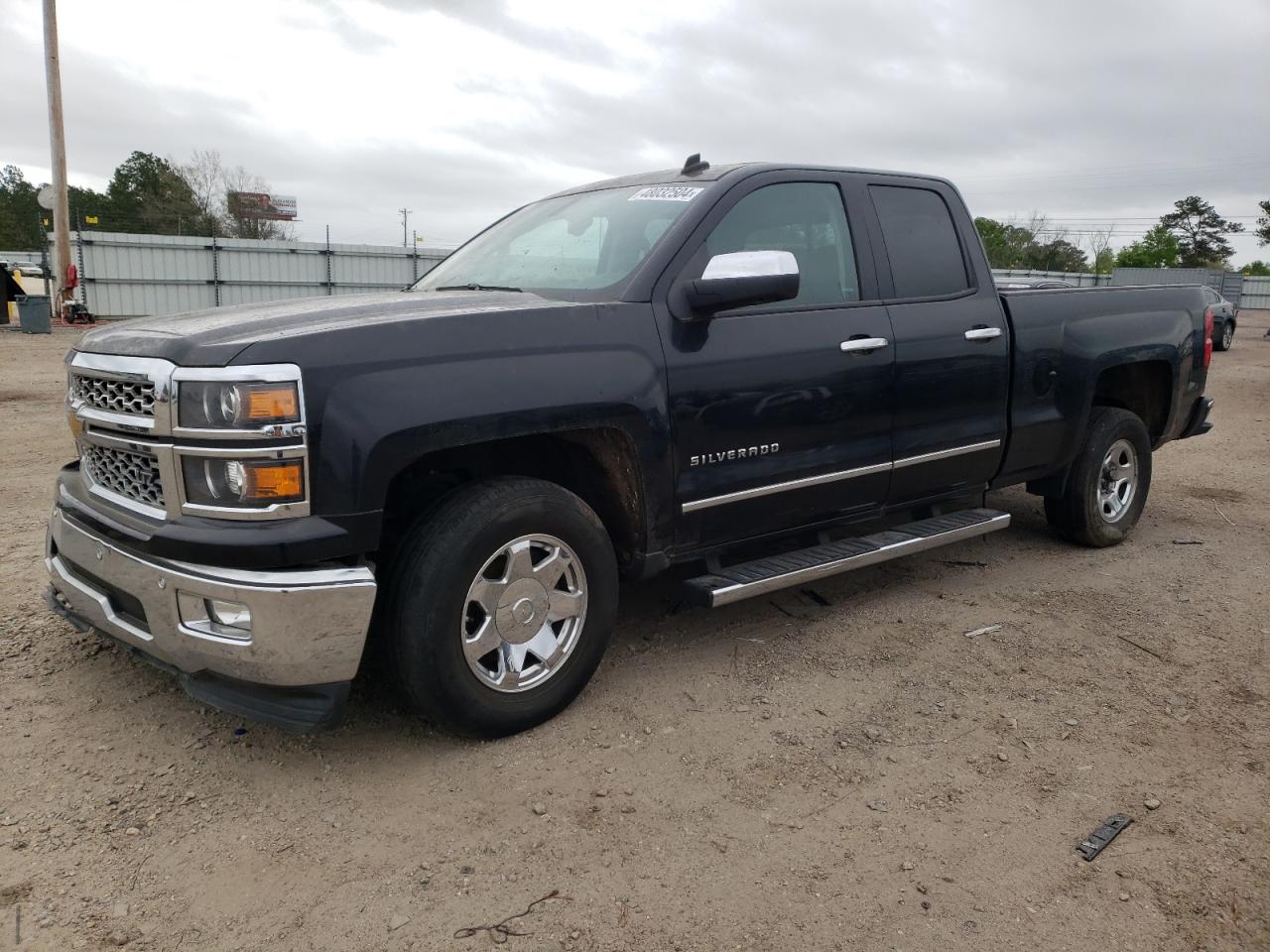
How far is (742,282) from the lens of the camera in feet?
10.9

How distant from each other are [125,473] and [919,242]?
11.1 ft

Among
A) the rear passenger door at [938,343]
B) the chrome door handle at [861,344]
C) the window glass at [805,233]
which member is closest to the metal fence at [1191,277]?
the rear passenger door at [938,343]

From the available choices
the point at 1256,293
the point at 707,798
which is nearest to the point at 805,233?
the point at 707,798

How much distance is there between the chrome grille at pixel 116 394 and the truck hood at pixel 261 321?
9cm

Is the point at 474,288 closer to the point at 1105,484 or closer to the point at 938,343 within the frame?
the point at 938,343

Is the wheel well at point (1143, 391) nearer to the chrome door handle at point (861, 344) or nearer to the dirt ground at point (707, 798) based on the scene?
the dirt ground at point (707, 798)

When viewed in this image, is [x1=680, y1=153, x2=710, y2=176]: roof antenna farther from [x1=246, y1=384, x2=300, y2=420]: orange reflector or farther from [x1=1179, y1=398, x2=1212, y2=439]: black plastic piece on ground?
[x1=1179, y1=398, x2=1212, y2=439]: black plastic piece on ground

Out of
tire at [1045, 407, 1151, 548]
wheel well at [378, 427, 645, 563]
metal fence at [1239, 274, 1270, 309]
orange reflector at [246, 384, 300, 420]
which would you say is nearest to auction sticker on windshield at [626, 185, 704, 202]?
wheel well at [378, 427, 645, 563]

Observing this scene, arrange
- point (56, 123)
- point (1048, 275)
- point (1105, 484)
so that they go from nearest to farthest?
point (1105, 484) < point (56, 123) < point (1048, 275)

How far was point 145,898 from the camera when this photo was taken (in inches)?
94.3

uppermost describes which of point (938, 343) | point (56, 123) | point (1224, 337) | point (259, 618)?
point (56, 123)

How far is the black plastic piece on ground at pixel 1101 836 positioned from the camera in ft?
8.64

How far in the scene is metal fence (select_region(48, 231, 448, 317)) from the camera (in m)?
23.3

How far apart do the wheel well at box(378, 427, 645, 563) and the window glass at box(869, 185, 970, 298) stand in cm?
164
